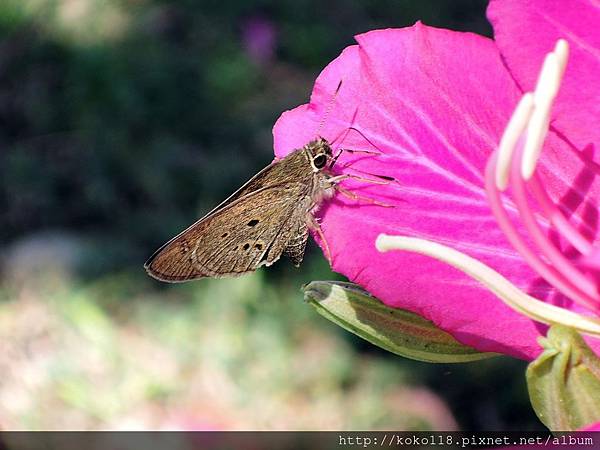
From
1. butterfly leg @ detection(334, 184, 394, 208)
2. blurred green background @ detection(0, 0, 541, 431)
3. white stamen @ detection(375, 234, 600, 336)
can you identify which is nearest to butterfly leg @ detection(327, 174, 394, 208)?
butterfly leg @ detection(334, 184, 394, 208)

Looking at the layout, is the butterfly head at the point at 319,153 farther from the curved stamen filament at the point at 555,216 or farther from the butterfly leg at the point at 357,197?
the curved stamen filament at the point at 555,216

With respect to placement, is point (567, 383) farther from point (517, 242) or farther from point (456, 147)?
point (456, 147)

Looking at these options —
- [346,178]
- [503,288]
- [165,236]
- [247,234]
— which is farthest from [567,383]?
[165,236]

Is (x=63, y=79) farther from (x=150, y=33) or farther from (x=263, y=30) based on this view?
(x=263, y=30)

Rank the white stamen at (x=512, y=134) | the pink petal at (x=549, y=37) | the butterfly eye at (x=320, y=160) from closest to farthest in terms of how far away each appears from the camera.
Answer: the white stamen at (x=512, y=134) < the pink petal at (x=549, y=37) < the butterfly eye at (x=320, y=160)

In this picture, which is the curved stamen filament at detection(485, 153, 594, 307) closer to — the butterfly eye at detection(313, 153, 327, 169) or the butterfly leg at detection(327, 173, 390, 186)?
the butterfly leg at detection(327, 173, 390, 186)

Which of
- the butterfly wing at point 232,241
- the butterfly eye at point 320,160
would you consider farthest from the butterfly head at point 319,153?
the butterfly wing at point 232,241
